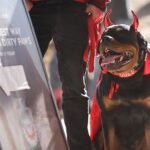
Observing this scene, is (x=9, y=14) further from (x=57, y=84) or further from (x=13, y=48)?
(x=57, y=84)

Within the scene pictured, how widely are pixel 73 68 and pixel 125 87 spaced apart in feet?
1.07

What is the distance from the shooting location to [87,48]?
3.11 m

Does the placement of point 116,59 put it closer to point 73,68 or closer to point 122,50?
point 122,50

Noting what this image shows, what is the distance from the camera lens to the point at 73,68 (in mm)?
3100

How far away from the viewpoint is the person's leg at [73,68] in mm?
3035

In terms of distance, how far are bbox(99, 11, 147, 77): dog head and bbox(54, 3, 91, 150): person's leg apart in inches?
6.9

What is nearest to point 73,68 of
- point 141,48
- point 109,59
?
point 109,59

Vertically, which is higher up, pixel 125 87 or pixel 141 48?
pixel 141 48

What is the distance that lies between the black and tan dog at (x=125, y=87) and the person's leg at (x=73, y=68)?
0.13 m

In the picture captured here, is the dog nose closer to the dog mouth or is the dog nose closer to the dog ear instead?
the dog mouth

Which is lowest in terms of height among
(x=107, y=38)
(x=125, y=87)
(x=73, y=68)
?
(x=125, y=87)

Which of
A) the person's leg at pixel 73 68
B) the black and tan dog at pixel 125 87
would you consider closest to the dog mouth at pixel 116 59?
Result: the black and tan dog at pixel 125 87

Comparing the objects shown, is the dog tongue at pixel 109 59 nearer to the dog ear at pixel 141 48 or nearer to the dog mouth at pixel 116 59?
the dog mouth at pixel 116 59

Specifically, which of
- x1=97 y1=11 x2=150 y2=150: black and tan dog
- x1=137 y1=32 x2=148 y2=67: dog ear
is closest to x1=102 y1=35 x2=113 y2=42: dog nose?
x1=97 y1=11 x2=150 y2=150: black and tan dog
